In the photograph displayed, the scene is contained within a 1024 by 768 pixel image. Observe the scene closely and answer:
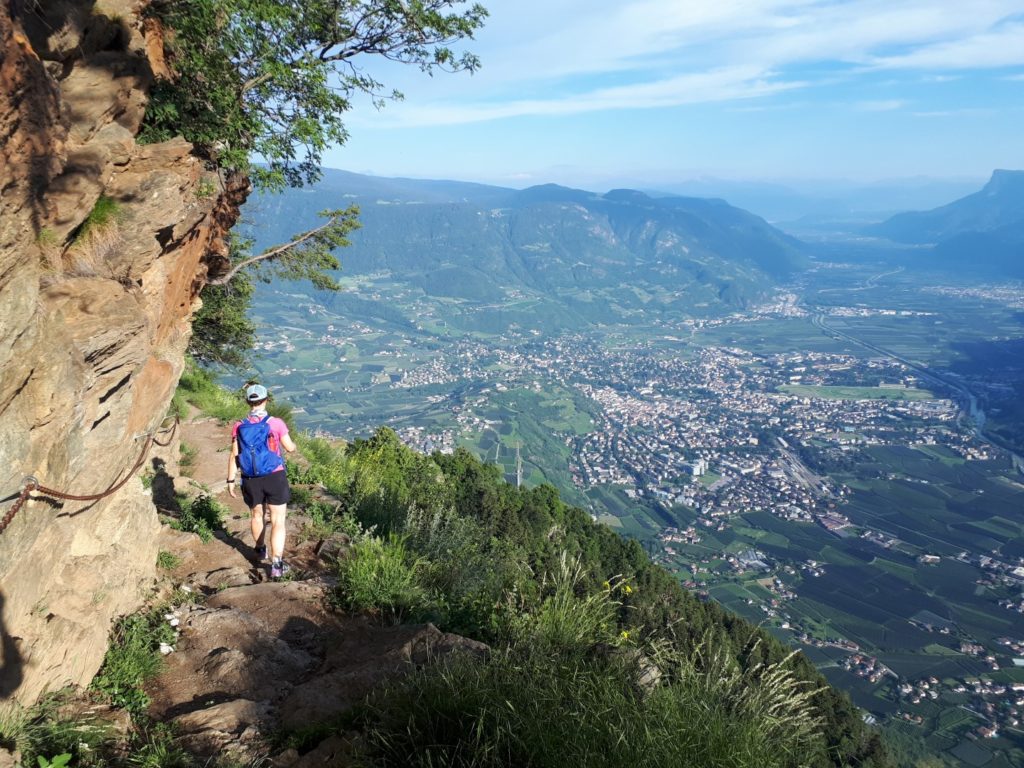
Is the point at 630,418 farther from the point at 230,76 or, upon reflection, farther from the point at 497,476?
the point at 230,76

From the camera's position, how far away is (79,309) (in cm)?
432

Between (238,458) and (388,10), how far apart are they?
27.3 feet

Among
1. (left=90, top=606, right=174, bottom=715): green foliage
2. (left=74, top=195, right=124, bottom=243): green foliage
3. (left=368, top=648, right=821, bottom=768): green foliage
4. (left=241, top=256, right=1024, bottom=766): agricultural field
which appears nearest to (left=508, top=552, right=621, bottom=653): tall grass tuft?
(left=368, top=648, right=821, bottom=768): green foliage

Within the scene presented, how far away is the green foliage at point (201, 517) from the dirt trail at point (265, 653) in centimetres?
17

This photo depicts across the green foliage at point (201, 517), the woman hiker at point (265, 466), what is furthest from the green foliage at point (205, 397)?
the woman hiker at point (265, 466)

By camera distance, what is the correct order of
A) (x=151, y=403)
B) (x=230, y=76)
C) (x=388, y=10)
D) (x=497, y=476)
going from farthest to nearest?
(x=497, y=476)
(x=388, y=10)
(x=230, y=76)
(x=151, y=403)

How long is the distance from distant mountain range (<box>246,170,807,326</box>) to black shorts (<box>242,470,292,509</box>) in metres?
129

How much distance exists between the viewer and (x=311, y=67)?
8.62 meters

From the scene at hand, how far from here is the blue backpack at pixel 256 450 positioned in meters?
6.24

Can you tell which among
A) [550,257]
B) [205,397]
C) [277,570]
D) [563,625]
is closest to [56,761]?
[563,625]

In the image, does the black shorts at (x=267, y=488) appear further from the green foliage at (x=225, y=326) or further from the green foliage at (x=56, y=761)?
the green foliage at (x=225, y=326)

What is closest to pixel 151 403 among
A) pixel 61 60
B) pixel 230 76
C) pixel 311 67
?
pixel 61 60

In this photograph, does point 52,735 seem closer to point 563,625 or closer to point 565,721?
point 565,721

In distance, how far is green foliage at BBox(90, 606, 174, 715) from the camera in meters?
4.11
